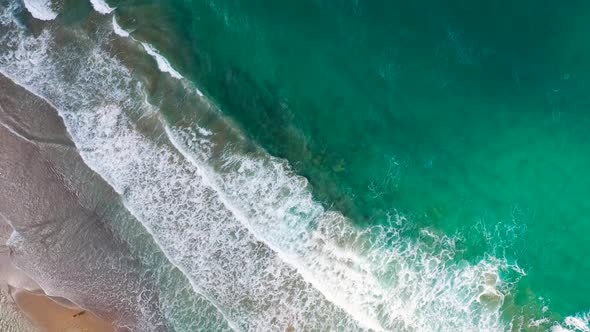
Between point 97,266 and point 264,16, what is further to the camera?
point 264,16

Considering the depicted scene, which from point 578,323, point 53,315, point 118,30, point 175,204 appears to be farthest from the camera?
point 118,30

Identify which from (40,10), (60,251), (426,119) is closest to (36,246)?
(60,251)

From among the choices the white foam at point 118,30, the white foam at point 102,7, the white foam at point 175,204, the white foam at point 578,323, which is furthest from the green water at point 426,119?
the white foam at point 175,204

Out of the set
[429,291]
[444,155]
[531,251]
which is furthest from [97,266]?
[531,251]

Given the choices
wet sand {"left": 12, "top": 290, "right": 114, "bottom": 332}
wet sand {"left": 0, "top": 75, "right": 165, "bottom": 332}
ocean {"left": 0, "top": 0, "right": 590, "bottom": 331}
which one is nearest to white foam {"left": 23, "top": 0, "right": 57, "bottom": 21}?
ocean {"left": 0, "top": 0, "right": 590, "bottom": 331}

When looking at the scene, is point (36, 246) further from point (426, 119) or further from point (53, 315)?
point (426, 119)

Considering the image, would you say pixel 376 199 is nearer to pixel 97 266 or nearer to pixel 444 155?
pixel 444 155

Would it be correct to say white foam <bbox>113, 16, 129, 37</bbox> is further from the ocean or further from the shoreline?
the shoreline
